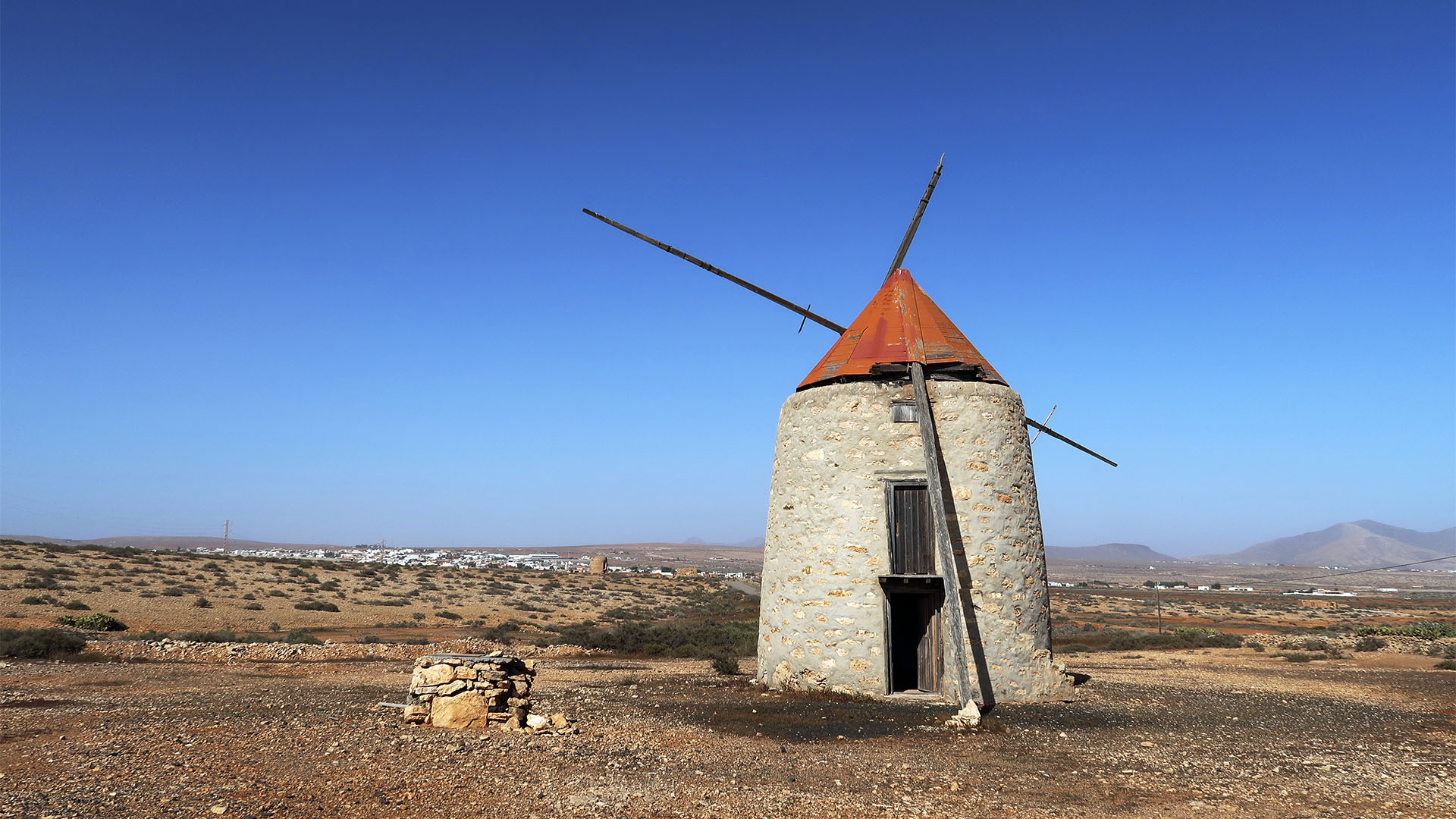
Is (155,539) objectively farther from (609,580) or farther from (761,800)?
(761,800)

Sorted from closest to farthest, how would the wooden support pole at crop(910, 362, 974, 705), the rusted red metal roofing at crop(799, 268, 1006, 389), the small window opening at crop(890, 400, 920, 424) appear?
the wooden support pole at crop(910, 362, 974, 705) → the small window opening at crop(890, 400, 920, 424) → the rusted red metal roofing at crop(799, 268, 1006, 389)

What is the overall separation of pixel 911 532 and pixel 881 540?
Result: 442 millimetres

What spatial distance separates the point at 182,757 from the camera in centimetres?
743

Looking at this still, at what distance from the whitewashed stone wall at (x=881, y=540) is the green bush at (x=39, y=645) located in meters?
12.7

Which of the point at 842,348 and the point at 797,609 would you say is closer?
the point at 797,609

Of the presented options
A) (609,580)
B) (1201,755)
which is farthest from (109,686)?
(609,580)

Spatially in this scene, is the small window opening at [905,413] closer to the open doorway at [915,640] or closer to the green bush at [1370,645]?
Result: the open doorway at [915,640]

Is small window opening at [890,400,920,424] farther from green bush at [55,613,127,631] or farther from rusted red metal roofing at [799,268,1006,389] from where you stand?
green bush at [55,613,127,631]

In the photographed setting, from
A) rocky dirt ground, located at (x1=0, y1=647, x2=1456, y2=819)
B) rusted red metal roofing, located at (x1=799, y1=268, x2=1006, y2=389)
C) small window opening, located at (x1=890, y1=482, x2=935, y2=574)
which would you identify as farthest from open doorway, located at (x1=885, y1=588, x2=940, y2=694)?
rusted red metal roofing, located at (x1=799, y1=268, x2=1006, y2=389)

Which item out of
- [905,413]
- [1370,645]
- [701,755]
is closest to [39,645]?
[701,755]

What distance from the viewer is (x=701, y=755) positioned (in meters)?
8.56

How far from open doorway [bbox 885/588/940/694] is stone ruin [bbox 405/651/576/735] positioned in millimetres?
5211

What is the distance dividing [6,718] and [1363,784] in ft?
44.8

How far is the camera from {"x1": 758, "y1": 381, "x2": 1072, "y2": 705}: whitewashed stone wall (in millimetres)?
11820
